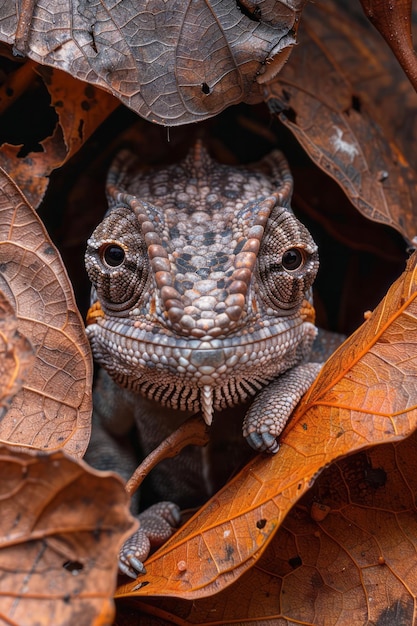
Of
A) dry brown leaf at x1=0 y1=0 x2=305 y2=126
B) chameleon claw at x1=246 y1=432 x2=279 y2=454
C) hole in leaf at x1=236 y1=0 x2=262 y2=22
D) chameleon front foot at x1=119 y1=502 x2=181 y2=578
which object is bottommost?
chameleon front foot at x1=119 y1=502 x2=181 y2=578

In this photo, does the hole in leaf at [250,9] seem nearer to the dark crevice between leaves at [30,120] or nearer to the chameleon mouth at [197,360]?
the dark crevice between leaves at [30,120]

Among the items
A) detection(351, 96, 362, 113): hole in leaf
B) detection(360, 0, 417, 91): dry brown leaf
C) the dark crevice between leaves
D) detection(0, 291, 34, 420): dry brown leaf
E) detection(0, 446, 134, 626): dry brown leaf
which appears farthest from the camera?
detection(351, 96, 362, 113): hole in leaf

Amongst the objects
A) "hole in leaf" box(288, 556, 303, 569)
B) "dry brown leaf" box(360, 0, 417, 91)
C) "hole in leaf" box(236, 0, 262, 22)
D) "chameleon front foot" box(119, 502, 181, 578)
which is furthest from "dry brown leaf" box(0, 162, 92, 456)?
"dry brown leaf" box(360, 0, 417, 91)

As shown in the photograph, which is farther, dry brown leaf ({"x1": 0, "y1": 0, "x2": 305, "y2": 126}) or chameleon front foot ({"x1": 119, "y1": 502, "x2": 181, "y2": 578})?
dry brown leaf ({"x1": 0, "y1": 0, "x2": 305, "y2": 126})

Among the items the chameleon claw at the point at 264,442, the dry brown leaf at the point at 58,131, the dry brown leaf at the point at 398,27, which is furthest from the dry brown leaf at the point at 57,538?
the dry brown leaf at the point at 398,27

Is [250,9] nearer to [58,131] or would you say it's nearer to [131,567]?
[58,131]

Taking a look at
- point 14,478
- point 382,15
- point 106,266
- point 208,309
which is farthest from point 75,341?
point 382,15

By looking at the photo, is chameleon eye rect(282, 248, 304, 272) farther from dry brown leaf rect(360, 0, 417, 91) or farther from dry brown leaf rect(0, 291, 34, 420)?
dry brown leaf rect(0, 291, 34, 420)
